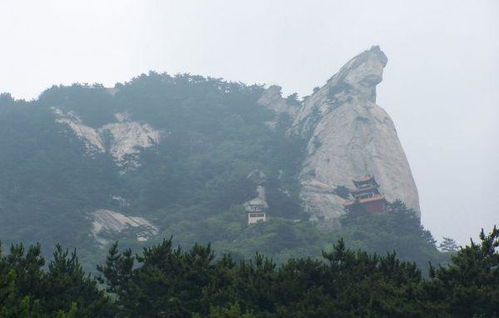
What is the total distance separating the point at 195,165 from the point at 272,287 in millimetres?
74050

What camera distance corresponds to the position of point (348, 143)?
9194cm

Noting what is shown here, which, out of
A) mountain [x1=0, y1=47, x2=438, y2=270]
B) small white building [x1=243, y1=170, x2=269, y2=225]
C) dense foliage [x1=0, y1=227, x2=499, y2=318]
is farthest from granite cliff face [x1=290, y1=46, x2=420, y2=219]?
dense foliage [x1=0, y1=227, x2=499, y2=318]

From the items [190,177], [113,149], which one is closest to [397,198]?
[190,177]

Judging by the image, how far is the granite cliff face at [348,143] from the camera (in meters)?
85.8

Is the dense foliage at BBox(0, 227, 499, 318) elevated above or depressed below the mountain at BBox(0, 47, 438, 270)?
below

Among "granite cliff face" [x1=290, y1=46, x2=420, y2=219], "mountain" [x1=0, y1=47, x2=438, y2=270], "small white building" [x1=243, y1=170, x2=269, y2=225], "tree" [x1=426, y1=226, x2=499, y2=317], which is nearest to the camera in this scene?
"tree" [x1=426, y1=226, x2=499, y2=317]

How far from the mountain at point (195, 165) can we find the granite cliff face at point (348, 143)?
228 mm

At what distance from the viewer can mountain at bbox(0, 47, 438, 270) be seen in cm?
6862

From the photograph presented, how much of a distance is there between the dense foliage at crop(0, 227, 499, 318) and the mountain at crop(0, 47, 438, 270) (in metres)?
37.8

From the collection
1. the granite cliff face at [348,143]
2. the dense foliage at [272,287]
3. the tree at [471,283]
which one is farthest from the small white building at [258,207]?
the tree at [471,283]

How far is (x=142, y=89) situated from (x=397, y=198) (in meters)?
62.3

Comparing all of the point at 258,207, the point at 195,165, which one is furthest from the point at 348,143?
the point at 195,165

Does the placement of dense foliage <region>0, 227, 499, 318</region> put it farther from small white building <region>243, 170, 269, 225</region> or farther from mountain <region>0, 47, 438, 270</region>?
small white building <region>243, 170, 269, 225</region>

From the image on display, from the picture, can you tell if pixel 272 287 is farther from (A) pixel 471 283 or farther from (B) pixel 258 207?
(B) pixel 258 207
